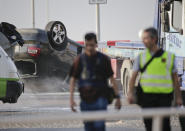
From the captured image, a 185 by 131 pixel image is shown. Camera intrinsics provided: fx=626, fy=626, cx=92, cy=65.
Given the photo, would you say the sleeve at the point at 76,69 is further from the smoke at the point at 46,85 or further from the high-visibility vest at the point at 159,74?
the smoke at the point at 46,85

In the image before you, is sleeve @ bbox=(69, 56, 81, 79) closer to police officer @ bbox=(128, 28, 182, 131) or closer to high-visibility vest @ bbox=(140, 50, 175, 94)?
police officer @ bbox=(128, 28, 182, 131)

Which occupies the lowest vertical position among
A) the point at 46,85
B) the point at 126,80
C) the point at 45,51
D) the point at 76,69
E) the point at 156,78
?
the point at 46,85

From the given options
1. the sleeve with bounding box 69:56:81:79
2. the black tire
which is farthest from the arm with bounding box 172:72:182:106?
the black tire

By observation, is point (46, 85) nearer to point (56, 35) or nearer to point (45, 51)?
point (45, 51)

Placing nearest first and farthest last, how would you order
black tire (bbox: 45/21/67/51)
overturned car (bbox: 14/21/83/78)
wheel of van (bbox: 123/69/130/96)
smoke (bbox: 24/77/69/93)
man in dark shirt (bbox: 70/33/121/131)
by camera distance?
man in dark shirt (bbox: 70/33/121/131) → wheel of van (bbox: 123/69/130/96) → black tire (bbox: 45/21/67/51) → overturned car (bbox: 14/21/83/78) → smoke (bbox: 24/77/69/93)

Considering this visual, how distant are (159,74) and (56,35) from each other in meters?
14.7

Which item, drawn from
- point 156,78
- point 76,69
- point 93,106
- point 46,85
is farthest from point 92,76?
point 46,85

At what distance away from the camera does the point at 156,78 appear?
22.6ft

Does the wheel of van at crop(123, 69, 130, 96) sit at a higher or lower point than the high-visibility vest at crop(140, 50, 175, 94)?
lower

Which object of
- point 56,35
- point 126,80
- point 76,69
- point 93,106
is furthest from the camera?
point 56,35

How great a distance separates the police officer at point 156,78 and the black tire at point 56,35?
46.6 ft

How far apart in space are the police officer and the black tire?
14196 mm

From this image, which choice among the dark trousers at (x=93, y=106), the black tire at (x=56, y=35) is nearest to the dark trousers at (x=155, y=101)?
the dark trousers at (x=93, y=106)

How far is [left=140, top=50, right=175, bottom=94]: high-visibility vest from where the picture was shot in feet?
22.7
